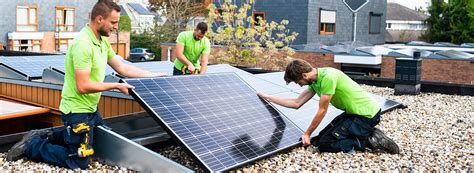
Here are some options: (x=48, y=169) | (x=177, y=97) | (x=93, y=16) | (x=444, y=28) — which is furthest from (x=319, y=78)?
(x=444, y=28)

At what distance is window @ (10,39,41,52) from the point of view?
4516cm

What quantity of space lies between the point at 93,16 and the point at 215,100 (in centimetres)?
203

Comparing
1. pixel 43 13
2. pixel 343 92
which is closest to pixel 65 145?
pixel 343 92

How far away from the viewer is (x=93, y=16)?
229 inches

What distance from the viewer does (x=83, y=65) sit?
5.60 metres

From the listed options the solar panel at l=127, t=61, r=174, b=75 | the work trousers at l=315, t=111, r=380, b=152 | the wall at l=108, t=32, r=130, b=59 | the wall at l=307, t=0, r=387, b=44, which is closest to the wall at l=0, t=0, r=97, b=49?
the wall at l=108, t=32, r=130, b=59

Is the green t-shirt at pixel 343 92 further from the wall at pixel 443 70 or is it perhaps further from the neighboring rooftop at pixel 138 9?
the neighboring rooftop at pixel 138 9

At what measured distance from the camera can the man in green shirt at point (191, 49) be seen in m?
9.10

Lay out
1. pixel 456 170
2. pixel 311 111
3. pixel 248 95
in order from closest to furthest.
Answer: pixel 456 170
pixel 248 95
pixel 311 111

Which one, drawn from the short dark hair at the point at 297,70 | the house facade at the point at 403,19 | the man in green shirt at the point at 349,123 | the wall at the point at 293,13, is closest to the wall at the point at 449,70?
the wall at the point at 293,13

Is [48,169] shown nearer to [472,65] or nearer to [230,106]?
[230,106]

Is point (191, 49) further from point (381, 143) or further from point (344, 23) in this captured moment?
point (344, 23)

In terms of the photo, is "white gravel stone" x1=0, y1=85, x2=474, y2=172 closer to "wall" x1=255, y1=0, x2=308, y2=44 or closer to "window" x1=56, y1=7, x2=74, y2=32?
"wall" x1=255, y1=0, x2=308, y2=44

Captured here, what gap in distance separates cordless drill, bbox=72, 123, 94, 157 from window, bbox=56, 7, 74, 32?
4550 centimetres
